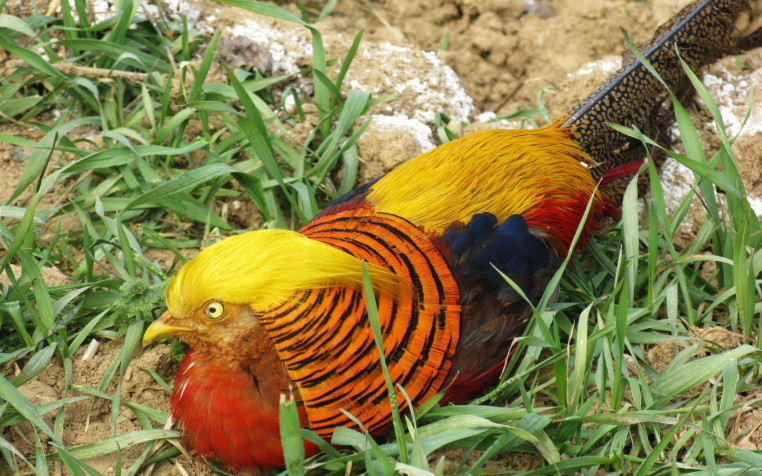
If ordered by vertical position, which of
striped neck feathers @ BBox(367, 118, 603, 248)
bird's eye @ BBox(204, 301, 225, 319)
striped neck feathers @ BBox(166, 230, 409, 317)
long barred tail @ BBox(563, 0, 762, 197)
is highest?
long barred tail @ BBox(563, 0, 762, 197)

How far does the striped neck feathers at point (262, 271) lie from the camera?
191 centimetres

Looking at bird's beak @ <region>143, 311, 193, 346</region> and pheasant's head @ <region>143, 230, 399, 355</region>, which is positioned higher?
pheasant's head @ <region>143, 230, 399, 355</region>

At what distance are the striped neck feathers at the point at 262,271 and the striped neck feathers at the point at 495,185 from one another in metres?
0.48

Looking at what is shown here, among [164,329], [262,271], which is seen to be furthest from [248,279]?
[164,329]

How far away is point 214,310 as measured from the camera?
194 cm

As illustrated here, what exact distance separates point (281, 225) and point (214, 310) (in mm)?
1058

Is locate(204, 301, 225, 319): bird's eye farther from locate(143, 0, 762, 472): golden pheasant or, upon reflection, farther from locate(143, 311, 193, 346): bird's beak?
locate(143, 311, 193, 346): bird's beak

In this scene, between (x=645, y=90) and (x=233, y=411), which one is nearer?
(x=233, y=411)

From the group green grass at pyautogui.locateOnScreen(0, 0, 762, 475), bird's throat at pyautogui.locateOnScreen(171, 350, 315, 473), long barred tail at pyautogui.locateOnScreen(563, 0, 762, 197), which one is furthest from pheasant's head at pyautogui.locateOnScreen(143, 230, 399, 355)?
long barred tail at pyautogui.locateOnScreen(563, 0, 762, 197)

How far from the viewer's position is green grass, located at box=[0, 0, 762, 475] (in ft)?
6.96

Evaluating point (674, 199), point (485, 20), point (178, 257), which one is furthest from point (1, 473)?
point (485, 20)

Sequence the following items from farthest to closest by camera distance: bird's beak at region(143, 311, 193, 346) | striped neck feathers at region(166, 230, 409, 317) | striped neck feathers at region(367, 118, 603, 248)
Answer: striped neck feathers at region(367, 118, 603, 248)
bird's beak at region(143, 311, 193, 346)
striped neck feathers at region(166, 230, 409, 317)

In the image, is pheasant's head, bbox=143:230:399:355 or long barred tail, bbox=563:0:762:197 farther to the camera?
long barred tail, bbox=563:0:762:197

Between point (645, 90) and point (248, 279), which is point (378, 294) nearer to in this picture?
point (248, 279)
